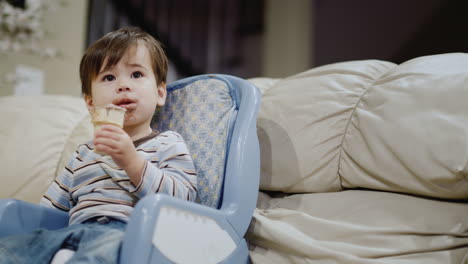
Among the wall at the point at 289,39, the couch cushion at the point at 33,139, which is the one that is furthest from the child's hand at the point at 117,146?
the wall at the point at 289,39

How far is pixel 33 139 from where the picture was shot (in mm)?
1446

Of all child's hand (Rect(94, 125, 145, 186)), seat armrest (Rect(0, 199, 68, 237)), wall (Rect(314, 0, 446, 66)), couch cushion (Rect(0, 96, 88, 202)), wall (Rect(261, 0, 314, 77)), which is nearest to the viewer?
child's hand (Rect(94, 125, 145, 186))

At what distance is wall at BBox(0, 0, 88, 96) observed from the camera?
2.34 meters

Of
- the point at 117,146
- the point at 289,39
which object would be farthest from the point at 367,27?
the point at 117,146

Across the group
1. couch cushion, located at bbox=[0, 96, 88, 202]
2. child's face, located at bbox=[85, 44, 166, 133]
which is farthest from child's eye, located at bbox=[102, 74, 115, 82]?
couch cushion, located at bbox=[0, 96, 88, 202]

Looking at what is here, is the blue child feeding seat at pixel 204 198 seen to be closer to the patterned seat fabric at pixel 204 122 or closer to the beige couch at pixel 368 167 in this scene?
the patterned seat fabric at pixel 204 122

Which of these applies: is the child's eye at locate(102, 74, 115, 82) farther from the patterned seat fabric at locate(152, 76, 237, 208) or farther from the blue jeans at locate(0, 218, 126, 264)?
the blue jeans at locate(0, 218, 126, 264)

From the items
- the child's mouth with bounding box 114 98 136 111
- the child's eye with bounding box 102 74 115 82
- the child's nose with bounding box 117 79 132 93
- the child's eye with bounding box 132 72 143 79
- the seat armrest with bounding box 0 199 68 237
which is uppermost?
the child's eye with bounding box 132 72 143 79

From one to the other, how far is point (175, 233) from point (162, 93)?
0.48 metres

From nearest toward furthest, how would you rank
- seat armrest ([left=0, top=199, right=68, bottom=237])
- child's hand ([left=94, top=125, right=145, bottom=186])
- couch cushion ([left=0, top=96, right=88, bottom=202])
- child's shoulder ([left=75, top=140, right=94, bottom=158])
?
child's hand ([left=94, top=125, right=145, bottom=186]) < seat armrest ([left=0, top=199, right=68, bottom=237]) < child's shoulder ([left=75, top=140, right=94, bottom=158]) < couch cushion ([left=0, top=96, right=88, bottom=202])

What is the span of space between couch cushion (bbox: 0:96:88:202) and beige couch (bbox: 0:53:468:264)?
752 mm

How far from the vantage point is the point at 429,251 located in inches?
33.8

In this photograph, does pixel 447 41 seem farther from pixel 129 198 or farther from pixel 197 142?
pixel 129 198

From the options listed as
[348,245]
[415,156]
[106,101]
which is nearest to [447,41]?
[415,156]
